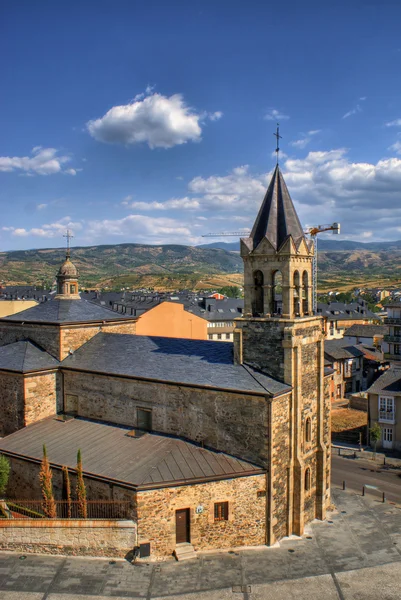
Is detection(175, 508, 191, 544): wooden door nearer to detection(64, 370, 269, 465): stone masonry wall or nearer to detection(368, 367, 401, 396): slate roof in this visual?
detection(64, 370, 269, 465): stone masonry wall

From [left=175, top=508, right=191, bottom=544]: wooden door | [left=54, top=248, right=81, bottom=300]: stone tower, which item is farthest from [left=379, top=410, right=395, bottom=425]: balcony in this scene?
[left=54, top=248, right=81, bottom=300]: stone tower

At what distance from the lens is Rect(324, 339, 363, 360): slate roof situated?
62.3 metres

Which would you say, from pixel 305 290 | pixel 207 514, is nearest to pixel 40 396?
pixel 207 514

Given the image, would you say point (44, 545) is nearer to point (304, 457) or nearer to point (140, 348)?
point (140, 348)

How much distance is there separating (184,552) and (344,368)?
152 feet

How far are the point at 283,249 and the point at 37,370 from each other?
16.0 metres

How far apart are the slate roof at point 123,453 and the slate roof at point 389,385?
23251 mm

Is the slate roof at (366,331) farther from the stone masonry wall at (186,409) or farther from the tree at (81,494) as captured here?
the tree at (81,494)

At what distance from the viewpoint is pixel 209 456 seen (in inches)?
914

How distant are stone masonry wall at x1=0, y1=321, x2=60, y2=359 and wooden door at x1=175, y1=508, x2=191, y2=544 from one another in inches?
527

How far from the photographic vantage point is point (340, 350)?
6438cm

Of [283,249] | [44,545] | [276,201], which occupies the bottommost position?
[44,545]

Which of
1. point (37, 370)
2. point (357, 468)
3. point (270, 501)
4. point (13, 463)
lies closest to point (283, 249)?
point (270, 501)

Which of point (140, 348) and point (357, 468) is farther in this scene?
point (357, 468)
